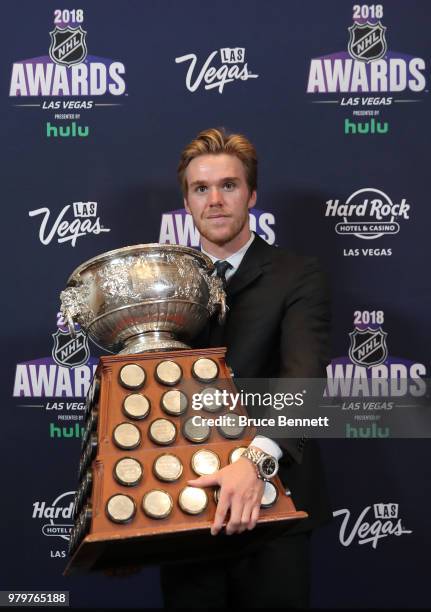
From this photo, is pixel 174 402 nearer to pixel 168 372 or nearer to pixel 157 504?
pixel 168 372

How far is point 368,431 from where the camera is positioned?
2.91 metres

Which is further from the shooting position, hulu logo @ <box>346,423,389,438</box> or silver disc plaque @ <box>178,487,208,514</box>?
hulu logo @ <box>346,423,389,438</box>

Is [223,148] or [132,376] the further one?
[223,148]

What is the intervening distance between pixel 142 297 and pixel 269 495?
0.54 m

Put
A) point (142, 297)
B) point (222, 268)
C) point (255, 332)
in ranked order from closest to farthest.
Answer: point (142, 297) → point (255, 332) → point (222, 268)

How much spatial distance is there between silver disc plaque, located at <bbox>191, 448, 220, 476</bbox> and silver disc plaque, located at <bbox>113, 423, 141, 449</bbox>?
0.42 feet

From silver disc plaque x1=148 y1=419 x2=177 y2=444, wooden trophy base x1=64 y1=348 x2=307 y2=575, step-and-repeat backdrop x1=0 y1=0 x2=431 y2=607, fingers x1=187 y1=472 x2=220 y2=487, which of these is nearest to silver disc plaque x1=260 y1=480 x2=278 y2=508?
wooden trophy base x1=64 y1=348 x2=307 y2=575

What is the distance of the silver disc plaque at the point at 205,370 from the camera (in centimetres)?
185

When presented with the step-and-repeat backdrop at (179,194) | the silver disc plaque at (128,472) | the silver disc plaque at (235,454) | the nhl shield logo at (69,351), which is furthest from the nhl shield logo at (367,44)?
the silver disc plaque at (128,472)

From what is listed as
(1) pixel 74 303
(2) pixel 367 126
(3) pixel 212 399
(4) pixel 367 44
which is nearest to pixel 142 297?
(1) pixel 74 303

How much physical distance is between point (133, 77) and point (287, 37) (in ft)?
1.90

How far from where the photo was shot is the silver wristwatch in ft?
5.68

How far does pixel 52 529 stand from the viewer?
2.93 m

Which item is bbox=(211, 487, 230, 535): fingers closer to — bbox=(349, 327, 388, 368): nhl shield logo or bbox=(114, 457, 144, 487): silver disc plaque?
bbox=(114, 457, 144, 487): silver disc plaque
